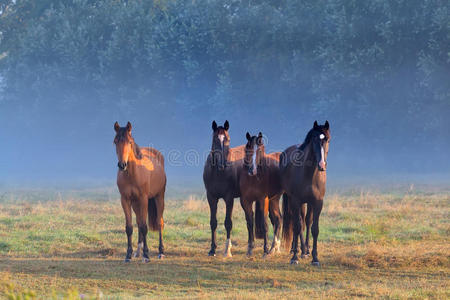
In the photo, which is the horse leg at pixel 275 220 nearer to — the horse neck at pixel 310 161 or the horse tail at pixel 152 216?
the horse neck at pixel 310 161

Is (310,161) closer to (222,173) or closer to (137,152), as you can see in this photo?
(222,173)

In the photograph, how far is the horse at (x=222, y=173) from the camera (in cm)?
1237

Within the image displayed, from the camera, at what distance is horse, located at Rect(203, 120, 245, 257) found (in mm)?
12367

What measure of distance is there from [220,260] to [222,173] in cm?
176

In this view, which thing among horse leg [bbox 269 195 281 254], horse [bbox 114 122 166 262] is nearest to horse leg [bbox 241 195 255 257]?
horse leg [bbox 269 195 281 254]

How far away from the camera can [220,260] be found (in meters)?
11.8

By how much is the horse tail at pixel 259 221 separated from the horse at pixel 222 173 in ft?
1.66

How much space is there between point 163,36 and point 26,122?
58.2ft

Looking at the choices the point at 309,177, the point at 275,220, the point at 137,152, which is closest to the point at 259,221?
the point at 275,220

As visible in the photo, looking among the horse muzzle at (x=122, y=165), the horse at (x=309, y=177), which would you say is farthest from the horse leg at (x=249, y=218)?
the horse muzzle at (x=122, y=165)

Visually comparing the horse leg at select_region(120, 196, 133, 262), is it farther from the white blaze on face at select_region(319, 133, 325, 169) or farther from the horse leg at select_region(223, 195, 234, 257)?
the white blaze on face at select_region(319, 133, 325, 169)

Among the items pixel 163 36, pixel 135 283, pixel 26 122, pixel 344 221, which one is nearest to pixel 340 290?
pixel 135 283

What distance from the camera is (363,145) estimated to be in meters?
39.2

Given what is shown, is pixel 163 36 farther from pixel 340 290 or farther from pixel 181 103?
pixel 340 290
